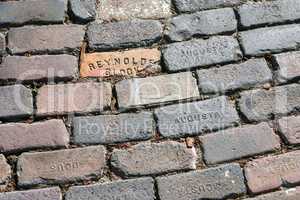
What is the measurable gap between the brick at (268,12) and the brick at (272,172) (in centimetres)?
49

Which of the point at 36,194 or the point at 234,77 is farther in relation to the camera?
the point at 234,77

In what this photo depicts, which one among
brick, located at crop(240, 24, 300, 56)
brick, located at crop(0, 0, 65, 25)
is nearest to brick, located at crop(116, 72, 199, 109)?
brick, located at crop(240, 24, 300, 56)

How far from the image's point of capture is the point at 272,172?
1.69 metres

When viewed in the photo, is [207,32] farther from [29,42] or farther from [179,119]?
[29,42]

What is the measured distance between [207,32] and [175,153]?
17.9 inches

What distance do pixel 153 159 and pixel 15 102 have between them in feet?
1.58

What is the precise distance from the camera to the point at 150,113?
1.75 m

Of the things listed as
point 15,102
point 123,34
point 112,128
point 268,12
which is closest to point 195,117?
point 112,128

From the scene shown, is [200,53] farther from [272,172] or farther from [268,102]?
[272,172]

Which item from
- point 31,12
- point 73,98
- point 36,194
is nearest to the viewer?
point 36,194

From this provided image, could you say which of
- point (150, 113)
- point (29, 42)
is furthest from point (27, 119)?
point (150, 113)

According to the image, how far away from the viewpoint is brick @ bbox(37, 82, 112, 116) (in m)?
1.73

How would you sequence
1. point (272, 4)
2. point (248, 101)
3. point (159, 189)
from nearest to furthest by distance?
1. point (159, 189)
2. point (248, 101)
3. point (272, 4)

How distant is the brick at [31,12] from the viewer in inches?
72.8
